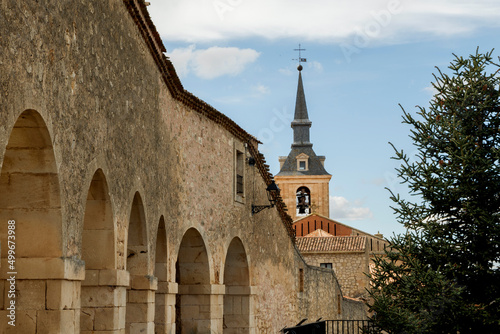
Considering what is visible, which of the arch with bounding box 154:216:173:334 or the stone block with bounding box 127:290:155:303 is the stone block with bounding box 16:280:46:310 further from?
the arch with bounding box 154:216:173:334

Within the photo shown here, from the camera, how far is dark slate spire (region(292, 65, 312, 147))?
65750 mm

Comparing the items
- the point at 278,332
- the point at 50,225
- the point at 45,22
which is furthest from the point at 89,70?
the point at 278,332

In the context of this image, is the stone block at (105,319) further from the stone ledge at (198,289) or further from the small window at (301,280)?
the small window at (301,280)

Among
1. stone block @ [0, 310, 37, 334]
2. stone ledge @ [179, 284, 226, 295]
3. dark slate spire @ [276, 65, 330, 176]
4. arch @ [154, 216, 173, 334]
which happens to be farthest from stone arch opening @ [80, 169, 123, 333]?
dark slate spire @ [276, 65, 330, 176]

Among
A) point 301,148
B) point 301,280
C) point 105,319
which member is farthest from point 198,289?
point 301,148

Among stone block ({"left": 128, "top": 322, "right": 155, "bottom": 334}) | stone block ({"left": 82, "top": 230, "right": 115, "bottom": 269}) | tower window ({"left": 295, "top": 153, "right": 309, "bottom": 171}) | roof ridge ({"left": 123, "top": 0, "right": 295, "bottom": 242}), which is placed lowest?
stone block ({"left": 128, "top": 322, "right": 155, "bottom": 334})

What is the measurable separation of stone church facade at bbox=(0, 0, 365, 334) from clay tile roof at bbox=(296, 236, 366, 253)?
→ 24184 millimetres

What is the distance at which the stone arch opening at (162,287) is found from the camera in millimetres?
11078

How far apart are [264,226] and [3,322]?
12038mm

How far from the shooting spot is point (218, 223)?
46.0 ft

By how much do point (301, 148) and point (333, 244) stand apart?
1118 inches

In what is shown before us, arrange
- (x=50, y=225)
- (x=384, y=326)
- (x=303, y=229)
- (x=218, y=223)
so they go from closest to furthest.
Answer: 1. (x=50, y=225)
2. (x=384, y=326)
3. (x=218, y=223)
4. (x=303, y=229)

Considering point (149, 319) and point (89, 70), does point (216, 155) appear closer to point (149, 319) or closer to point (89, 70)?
point (149, 319)

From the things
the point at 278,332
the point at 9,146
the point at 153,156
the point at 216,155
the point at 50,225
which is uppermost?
the point at 216,155
